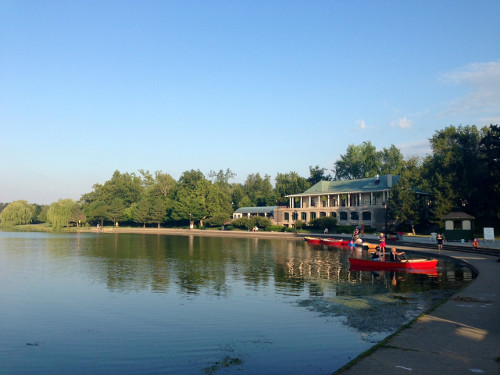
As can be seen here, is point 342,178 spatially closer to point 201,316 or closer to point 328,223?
point 328,223

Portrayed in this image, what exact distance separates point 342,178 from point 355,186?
113 feet

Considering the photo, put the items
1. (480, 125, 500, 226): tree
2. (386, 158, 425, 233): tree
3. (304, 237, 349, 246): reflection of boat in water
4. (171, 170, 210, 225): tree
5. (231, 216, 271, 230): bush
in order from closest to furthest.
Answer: (480, 125, 500, 226): tree < (304, 237, 349, 246): reflection of boat in water < (386, 158, 425, 233): tree < (231, 216, 271, 230): bush < (171, 170, 210, 225): tree

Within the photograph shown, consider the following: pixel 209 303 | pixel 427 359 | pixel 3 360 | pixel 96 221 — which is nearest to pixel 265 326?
pixel 209 303

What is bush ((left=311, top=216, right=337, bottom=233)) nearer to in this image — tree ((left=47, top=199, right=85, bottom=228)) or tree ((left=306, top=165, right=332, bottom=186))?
tree ((left=306, top=165, right=332, bottom=186))

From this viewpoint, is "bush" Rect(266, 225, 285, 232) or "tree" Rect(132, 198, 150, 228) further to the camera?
"tree" Rect(132, 198, 150, 228)

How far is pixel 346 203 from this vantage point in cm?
8256

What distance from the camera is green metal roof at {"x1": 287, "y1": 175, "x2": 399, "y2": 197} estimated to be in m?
78.8

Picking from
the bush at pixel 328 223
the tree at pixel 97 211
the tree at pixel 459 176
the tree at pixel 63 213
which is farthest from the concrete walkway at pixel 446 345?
the tree at pixel 97 211

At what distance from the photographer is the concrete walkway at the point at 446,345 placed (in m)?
8.84

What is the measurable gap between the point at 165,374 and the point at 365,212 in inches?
2818

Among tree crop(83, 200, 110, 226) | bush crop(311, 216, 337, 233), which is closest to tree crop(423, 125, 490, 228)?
bush crop(311, 216, 337, 233)

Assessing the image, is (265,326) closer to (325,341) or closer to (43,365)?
(325,341)

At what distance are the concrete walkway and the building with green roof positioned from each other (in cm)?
6124

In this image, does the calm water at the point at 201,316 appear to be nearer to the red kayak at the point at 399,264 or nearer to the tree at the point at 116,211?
the red kayak at the point at 399,264
